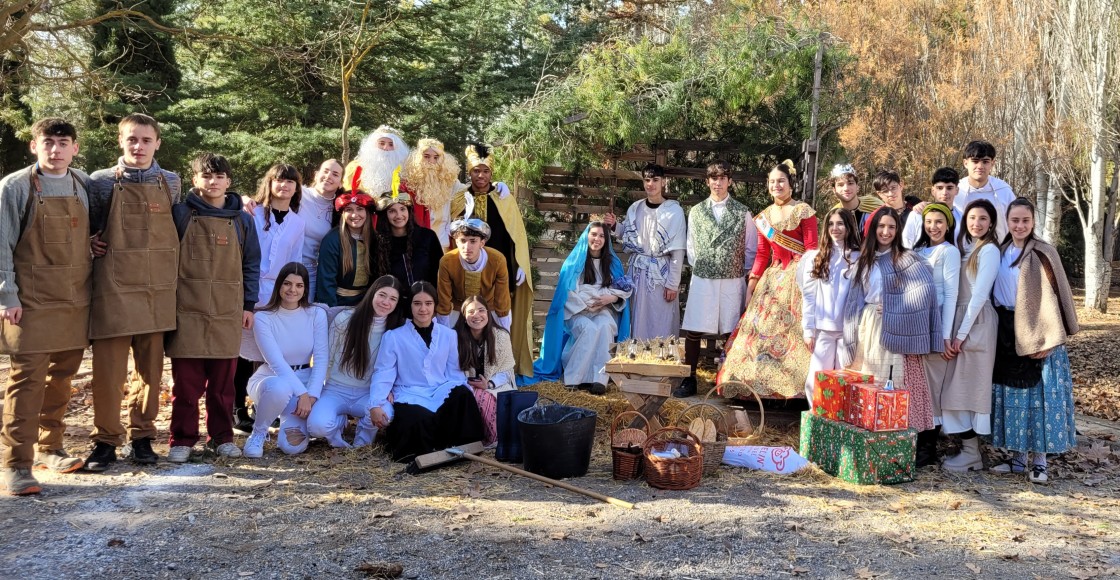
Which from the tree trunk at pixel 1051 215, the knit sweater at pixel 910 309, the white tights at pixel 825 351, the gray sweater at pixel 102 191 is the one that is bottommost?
the white tights at pixel 825 351

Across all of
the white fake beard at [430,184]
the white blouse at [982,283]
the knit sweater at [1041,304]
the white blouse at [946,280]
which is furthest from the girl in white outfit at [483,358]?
the knit sweater at [1041,304]

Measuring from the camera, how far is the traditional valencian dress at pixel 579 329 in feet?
22.4

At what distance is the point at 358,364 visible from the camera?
5227mm

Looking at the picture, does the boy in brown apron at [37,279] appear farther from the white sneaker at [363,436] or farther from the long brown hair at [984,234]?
the long brown hair at [984,234]

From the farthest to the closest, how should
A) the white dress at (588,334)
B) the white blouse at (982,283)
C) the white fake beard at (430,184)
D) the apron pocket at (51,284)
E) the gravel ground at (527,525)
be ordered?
the white dress at (588,334) < the white fake beard at (430,184) < the white blouse at (982,283) < the apron pocket at (51,284) < the gravel ground at (527,525)

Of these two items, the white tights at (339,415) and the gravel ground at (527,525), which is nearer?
the gravel ground at (527,525)

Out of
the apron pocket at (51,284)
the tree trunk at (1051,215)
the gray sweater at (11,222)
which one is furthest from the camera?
the tree trunk at (1051,215)

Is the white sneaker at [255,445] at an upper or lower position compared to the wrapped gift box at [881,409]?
lower

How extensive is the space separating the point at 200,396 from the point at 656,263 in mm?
A: 3737

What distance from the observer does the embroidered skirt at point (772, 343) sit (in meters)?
5.91

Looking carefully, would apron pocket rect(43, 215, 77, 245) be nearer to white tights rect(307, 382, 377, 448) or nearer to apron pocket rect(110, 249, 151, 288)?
apron pocket rect(110, 249, 151, 288)

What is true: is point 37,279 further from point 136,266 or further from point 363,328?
point 363,328

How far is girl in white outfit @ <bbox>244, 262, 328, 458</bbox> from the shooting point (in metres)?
5.01

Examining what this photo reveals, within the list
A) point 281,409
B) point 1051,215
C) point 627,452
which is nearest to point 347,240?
point 281,409
